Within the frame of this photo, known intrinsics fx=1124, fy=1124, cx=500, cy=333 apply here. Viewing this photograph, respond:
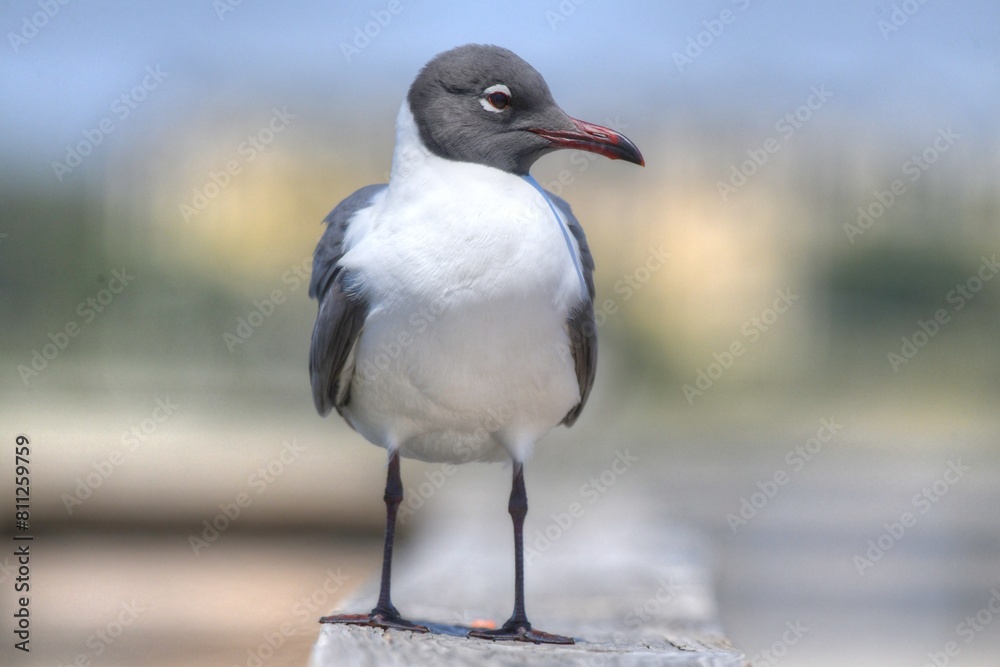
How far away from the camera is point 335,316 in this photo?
294cm

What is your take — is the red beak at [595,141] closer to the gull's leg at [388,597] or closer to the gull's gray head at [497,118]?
the gull's gray head at [497,118]

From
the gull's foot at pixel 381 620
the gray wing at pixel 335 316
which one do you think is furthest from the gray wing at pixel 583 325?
the gull's foot at pixel 381 620

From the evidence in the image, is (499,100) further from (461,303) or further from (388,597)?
(388,597)

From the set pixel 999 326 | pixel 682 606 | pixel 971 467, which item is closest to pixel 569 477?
pixel 682 606

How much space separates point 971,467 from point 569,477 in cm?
868

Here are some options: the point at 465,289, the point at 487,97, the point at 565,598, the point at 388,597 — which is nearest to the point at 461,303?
the point at 465,289

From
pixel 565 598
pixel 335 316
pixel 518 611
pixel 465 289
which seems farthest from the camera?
pixel 565 598

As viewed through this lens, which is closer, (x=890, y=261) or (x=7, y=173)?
(x=7, y=173)

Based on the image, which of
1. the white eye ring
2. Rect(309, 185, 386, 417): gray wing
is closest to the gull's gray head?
the white eye ring

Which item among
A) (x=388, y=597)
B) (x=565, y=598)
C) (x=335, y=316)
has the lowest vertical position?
(x=565, y=598)

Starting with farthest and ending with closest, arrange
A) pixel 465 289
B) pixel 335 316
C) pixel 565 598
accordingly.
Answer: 1. pixel 565 598
2. pixel 335 316
3. pixel 465 289

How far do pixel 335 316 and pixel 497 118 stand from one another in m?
0.66

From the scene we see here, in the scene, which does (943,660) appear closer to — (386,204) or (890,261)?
(386,204)

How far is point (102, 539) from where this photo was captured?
30.6 ft
